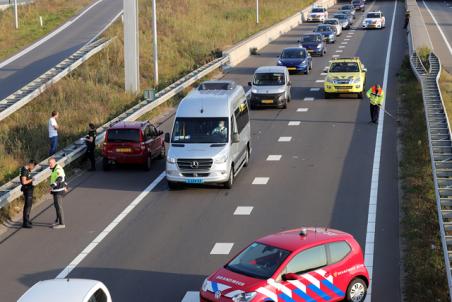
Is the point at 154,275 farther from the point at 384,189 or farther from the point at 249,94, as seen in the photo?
the point at 249,94

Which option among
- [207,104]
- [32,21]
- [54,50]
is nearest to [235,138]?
[207,104]

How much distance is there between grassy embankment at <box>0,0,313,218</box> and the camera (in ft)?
101

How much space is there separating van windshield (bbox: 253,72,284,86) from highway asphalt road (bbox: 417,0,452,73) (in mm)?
14700

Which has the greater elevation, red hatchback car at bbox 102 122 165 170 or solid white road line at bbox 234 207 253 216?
red hatchback car at bbox 102 122 165 170

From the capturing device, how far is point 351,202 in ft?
68.3

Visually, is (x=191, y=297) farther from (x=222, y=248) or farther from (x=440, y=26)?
(x=440, y=26)

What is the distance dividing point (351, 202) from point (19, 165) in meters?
10.9

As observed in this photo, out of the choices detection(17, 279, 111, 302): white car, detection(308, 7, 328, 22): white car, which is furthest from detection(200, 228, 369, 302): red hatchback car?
detection(308, 7, 328, 22): white car

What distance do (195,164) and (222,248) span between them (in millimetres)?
4822

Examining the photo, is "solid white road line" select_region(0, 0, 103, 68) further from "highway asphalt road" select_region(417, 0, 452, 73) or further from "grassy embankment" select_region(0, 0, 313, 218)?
"highway asphalt road" select_region(417, 0, 452, 73)

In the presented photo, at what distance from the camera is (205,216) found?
66.0ft

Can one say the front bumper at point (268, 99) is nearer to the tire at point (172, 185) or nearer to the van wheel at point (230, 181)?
the van wheel at point (230, 181)

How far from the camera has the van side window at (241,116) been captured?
24.1 metres

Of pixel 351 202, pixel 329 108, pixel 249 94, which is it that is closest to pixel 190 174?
pixel 351 202
